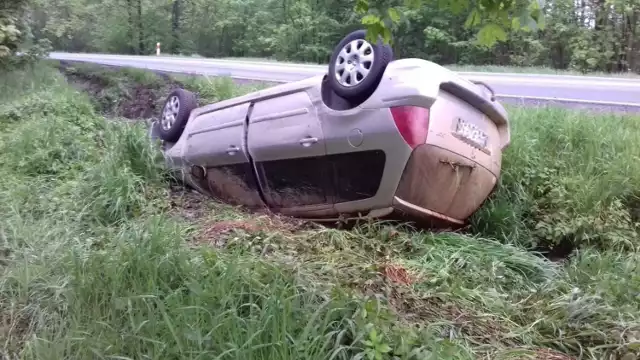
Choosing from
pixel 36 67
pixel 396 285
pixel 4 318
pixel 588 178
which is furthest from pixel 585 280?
pixel 36 67

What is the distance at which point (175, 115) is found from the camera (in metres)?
7.13

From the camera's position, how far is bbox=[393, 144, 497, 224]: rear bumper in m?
4.69

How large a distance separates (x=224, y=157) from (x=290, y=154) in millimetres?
931

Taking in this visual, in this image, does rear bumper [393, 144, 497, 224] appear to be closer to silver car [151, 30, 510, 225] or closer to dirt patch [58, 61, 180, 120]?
silver car [151, 30, 510, 225]

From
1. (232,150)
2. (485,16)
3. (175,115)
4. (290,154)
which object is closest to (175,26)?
(175,115)

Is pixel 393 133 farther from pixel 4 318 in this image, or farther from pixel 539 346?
pixel 4 318

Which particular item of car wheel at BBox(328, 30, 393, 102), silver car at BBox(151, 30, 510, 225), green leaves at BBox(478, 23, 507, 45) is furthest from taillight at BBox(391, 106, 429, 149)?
green leaves at BBox(478, 23, 507, 45)

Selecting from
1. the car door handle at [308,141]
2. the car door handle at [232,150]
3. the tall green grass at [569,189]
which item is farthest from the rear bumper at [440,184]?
the car door handle at [232,150]

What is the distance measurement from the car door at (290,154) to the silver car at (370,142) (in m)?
0.01

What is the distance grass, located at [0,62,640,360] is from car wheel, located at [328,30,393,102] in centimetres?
115

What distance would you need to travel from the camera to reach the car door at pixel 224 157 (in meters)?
5.82

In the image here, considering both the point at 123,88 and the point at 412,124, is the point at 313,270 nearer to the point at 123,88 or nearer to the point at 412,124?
the point at 412,124

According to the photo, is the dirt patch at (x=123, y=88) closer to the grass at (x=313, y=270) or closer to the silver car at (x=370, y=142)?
the grass at (x=313, y=270)

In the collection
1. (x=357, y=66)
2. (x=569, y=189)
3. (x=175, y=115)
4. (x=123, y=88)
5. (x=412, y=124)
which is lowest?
(x=569, y=189)
